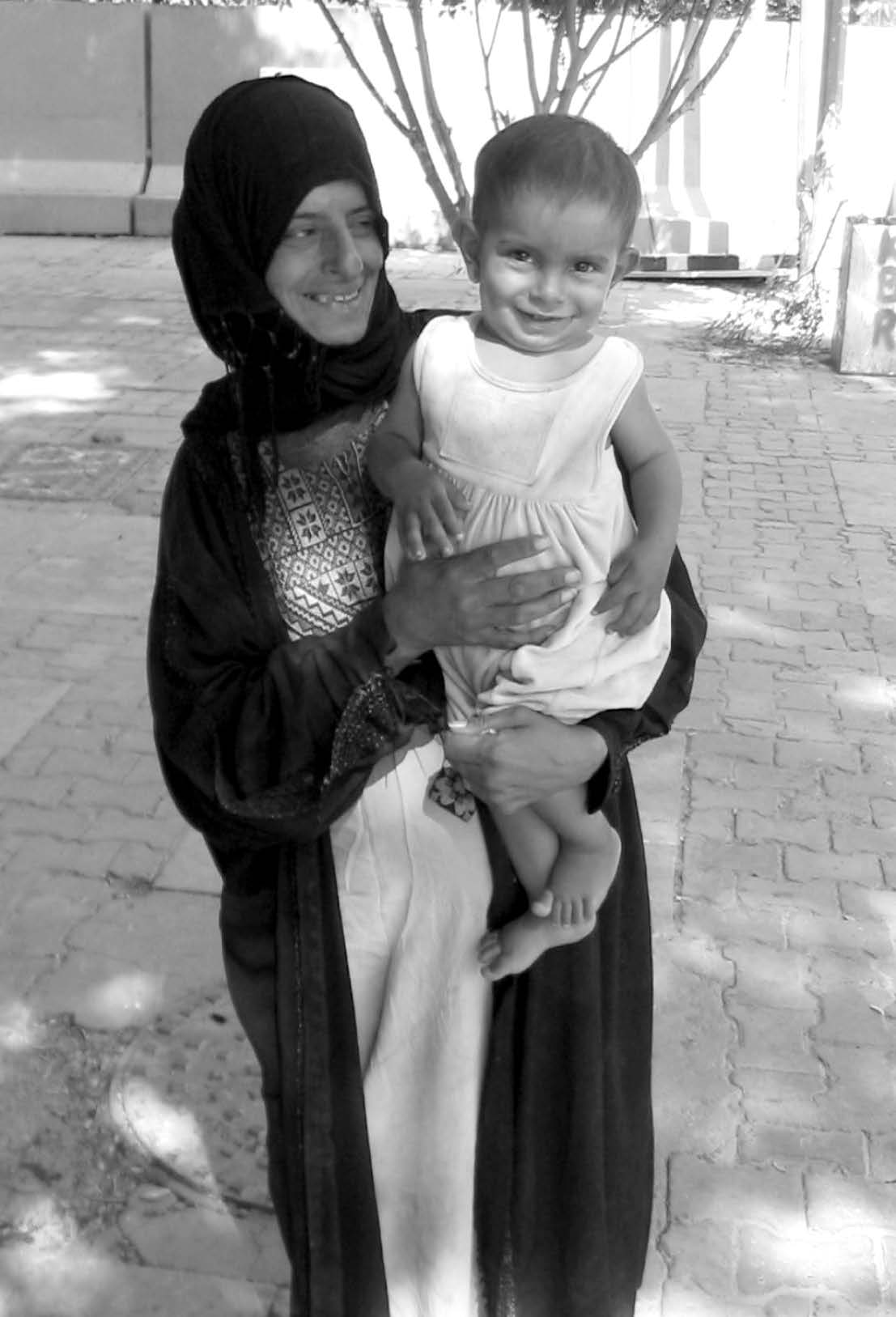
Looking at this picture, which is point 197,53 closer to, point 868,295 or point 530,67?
point 868,295

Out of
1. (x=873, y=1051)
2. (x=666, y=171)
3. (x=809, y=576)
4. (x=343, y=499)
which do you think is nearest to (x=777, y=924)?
(x=873, y=1051)

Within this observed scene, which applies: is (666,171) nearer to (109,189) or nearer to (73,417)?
(109,189)

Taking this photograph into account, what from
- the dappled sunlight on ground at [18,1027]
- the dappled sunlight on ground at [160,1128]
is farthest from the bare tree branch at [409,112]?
the dappled sunlight on ground at [160,1128]

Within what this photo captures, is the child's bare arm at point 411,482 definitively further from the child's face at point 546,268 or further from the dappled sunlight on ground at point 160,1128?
the dappled sunlight on ground at point 160,1128

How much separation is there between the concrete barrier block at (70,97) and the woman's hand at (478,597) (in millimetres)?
13386

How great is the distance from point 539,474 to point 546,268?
230mm

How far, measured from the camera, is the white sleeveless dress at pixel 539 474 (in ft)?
5.99

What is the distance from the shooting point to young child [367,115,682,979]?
5.78 feet

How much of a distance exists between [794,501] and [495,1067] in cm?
536

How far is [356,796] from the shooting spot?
6.31 ft

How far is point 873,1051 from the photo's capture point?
3.31 m

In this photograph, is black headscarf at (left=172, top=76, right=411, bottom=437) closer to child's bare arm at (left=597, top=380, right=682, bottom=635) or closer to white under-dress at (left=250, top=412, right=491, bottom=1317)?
white under-dress at (left=250, top=412, right=491, bottom=1317)

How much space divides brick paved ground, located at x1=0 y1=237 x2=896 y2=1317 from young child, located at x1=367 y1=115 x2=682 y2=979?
3.93 ft

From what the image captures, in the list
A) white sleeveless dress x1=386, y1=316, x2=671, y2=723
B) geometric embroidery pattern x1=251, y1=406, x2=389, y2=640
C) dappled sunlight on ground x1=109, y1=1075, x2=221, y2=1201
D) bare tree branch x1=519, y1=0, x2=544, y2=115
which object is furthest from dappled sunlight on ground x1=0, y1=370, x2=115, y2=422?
white sleeveless dress x1=386, y1=316, x2=671, y2=723
